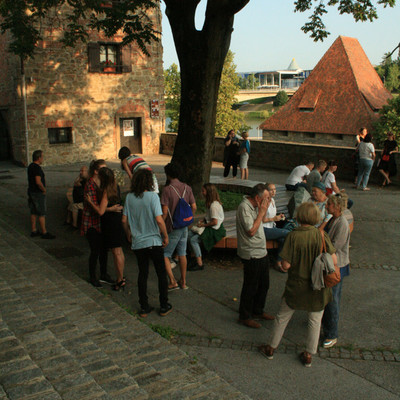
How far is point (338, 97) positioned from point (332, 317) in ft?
131

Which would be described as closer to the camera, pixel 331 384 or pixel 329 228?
pixel 331 384

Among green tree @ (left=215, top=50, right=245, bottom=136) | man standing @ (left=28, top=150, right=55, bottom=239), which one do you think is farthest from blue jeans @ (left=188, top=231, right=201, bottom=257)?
green tree @ (left=215, top=50, right=245, bottom=136)

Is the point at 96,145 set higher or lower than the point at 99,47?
lower

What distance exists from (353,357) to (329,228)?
1.35 metres

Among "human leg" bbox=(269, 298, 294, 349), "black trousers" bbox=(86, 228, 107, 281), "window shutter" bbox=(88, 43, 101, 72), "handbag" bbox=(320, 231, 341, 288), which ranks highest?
"window shutter" bbox=(88, 43, 101, 72)

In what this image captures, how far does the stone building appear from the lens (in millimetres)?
18453

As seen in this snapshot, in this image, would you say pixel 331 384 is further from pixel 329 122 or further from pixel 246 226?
pixel 329 122

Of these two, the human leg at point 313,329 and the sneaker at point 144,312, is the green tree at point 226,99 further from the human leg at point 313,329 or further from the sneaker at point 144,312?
the human leg at point 313,329

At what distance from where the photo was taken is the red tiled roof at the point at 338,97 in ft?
133

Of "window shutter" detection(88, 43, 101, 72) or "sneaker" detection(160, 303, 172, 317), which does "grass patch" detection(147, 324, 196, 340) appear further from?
"window shutter" detection(88, 43, 101, 72)

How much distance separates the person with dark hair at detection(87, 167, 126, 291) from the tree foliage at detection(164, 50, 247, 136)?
4550 centimetres

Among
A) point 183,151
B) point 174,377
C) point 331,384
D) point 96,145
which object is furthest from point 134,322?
point 96,145

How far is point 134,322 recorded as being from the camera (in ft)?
16.9

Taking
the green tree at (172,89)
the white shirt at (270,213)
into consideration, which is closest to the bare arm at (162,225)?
the white shirt at (270,213)
